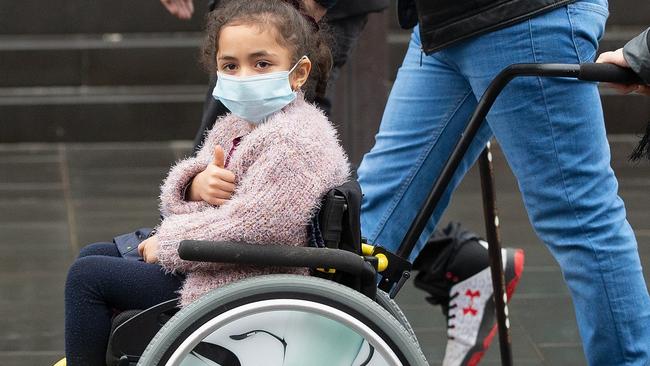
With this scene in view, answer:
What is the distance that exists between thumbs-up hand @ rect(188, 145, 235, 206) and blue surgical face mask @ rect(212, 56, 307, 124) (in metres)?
0.12

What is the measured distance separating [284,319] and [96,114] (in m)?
5.91

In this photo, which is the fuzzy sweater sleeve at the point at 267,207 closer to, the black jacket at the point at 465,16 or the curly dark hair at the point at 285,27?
the curly dark hair at the point at 285,27

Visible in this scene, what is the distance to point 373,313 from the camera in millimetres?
2645

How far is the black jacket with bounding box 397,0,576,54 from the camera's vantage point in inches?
124

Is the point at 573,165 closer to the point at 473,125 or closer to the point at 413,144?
the point at 473,125

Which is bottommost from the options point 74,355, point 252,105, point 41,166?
point 41,166

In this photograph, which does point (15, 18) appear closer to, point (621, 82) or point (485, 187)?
point (485, 187)

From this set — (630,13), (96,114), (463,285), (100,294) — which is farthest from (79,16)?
(100,294)

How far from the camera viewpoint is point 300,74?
303 centimetres

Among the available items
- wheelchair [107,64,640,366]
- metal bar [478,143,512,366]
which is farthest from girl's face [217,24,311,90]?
metal bar [478,143,512,366]

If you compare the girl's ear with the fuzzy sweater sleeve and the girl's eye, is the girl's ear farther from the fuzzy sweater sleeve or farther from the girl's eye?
the fuzzy sweater sleeve

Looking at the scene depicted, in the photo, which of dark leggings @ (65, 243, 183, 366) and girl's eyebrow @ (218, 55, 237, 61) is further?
girl's eyebrow @ (218, 55, 237, 61)

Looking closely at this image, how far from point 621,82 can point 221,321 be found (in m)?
1.04

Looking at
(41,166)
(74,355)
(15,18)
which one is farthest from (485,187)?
(15,18)
